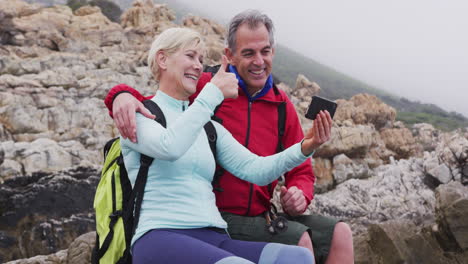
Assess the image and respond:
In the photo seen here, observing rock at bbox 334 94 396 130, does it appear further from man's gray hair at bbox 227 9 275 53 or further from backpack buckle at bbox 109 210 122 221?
backpack buckle at bbox 109 210 122 221

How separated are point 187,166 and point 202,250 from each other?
75 centimetres

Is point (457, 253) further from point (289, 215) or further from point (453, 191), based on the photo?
point (289, 215)

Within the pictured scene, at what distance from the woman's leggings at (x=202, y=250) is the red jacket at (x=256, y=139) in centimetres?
101

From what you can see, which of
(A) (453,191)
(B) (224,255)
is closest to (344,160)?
(A) (453,191)

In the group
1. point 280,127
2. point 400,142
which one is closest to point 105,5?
point 400,142

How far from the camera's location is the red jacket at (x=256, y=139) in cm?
399

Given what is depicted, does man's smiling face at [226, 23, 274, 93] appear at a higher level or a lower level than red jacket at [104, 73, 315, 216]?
higher

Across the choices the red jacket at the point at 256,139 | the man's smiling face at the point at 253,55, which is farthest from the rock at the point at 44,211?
the man's smiling face at the point at 253,55

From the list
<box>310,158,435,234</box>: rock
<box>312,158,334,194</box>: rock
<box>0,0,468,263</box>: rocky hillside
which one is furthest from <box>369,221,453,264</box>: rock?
<box>312,158,334,194</box>: rock

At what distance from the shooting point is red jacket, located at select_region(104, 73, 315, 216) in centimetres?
399

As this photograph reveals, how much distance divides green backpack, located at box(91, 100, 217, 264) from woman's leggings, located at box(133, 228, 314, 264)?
0.23 meters

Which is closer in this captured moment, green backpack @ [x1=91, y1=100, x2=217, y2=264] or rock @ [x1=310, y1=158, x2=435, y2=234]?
green backpack @ [x1=91, y1=100, x2=217, y2=264]

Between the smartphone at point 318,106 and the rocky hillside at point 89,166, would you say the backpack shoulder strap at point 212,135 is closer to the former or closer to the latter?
the smartphone at point 318,106

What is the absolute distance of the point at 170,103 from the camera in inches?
135
